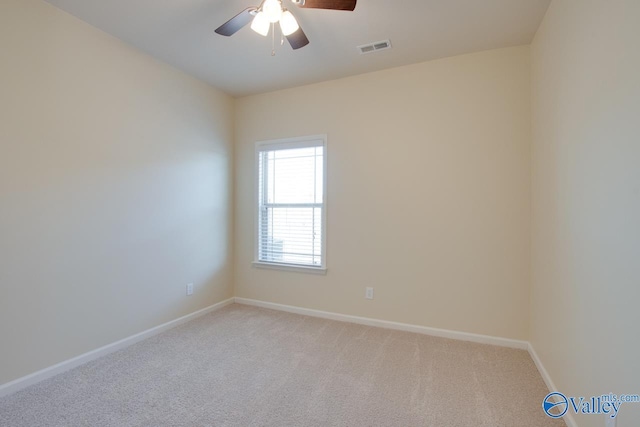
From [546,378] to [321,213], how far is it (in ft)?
8.10

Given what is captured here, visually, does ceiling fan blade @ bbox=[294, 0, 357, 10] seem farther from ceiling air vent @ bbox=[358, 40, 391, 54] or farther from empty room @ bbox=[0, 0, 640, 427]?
ceiling air vent @ bbox=[358, 40, 391, 54]

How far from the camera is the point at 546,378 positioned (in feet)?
6.86

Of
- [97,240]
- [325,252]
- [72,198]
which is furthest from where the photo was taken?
[325,252]

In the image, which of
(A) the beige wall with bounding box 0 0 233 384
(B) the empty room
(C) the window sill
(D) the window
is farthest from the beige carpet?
(D) the window

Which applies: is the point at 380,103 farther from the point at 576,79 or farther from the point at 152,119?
the point at 152,119

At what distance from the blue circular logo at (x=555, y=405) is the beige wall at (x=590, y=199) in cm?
10

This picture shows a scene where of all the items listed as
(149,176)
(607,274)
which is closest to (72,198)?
(149,176)

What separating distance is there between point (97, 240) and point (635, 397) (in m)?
3.51

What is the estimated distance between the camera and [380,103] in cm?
316

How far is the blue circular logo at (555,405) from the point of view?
1.76m

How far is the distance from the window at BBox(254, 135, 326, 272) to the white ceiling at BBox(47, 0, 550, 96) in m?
0.93

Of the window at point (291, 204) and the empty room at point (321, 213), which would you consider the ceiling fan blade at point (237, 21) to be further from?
the window at point (291, 204)

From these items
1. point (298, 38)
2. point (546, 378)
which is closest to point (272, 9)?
point (298, 38)

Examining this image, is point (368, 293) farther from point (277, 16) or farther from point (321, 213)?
point (277, 16)
